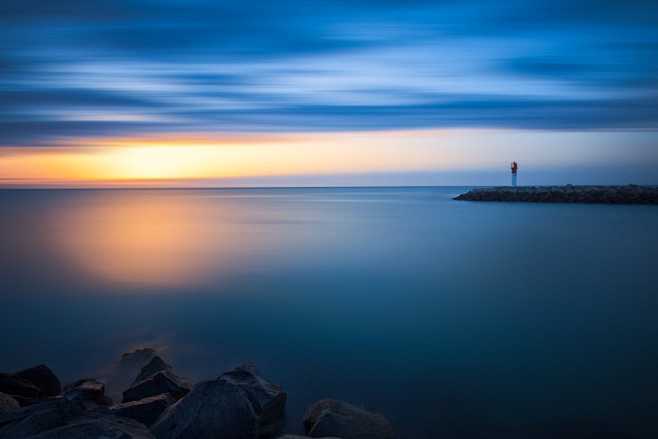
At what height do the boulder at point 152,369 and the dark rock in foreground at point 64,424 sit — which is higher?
the dark rock in foreground at point 64,424

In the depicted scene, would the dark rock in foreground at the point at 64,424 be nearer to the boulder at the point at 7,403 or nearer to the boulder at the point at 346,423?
the boulder at the point at 7,403

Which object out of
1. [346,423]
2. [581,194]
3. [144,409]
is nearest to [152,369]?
[144,409]

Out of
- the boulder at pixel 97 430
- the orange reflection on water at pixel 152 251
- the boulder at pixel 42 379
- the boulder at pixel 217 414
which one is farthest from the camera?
the orange reflection on water at pixel 152 251

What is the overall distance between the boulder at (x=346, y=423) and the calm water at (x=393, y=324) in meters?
0.47

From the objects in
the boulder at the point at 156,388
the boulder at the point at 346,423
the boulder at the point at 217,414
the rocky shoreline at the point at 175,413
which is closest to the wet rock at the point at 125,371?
the rocky shoreline at the point at 175,413

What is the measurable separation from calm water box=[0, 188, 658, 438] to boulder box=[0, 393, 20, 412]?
1.78 m

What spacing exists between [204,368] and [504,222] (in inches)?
916

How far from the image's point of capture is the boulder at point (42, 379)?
5023mm

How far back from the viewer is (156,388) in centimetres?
457

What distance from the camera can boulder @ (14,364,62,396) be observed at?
16.5ft

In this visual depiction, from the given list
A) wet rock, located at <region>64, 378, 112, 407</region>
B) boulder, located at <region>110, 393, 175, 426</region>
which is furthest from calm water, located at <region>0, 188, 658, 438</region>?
boulder, located at <region>110, 393, 175, 426</region>

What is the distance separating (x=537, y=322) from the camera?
25.6ft

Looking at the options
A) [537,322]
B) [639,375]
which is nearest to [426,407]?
[639,375]

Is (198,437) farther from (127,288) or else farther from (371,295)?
(127,288)
